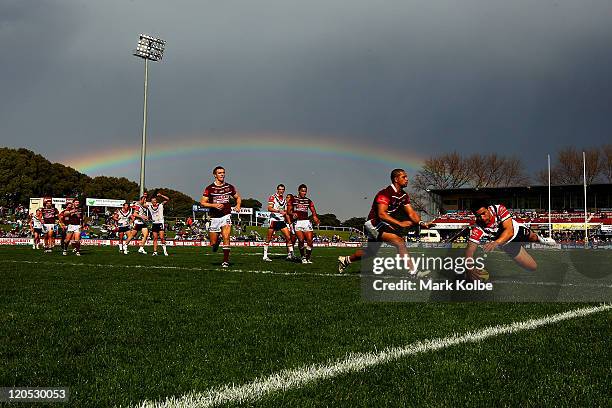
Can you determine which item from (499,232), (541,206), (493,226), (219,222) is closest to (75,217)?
(219,222)

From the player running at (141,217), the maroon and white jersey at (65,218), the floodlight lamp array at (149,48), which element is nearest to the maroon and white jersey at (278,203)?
the player running at (141,217)

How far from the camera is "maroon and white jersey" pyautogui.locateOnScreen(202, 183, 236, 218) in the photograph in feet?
43.8

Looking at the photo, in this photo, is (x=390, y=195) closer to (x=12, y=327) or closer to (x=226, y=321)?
(x=226, y=321)

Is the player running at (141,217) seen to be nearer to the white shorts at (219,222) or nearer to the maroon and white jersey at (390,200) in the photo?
the white shorts at (219,222)

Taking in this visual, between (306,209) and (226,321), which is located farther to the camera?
(306,209)

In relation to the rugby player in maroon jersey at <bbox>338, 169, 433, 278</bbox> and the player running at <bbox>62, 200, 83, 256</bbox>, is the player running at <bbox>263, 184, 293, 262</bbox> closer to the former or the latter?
the rugby player in maroon jersey at <bbox>338, 169, 433, 278</bbox>

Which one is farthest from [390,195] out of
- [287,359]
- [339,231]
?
[339,231]

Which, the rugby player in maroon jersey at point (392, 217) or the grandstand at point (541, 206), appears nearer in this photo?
the rugby player in maroon jersey at point (392, 217)

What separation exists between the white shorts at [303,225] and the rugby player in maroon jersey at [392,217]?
6.20m

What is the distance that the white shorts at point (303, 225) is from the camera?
1608 centimetres

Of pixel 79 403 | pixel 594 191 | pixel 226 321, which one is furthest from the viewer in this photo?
pixel 594 191

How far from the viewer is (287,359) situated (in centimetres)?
376

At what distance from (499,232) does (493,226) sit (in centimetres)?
26

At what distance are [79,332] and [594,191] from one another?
80.5m
